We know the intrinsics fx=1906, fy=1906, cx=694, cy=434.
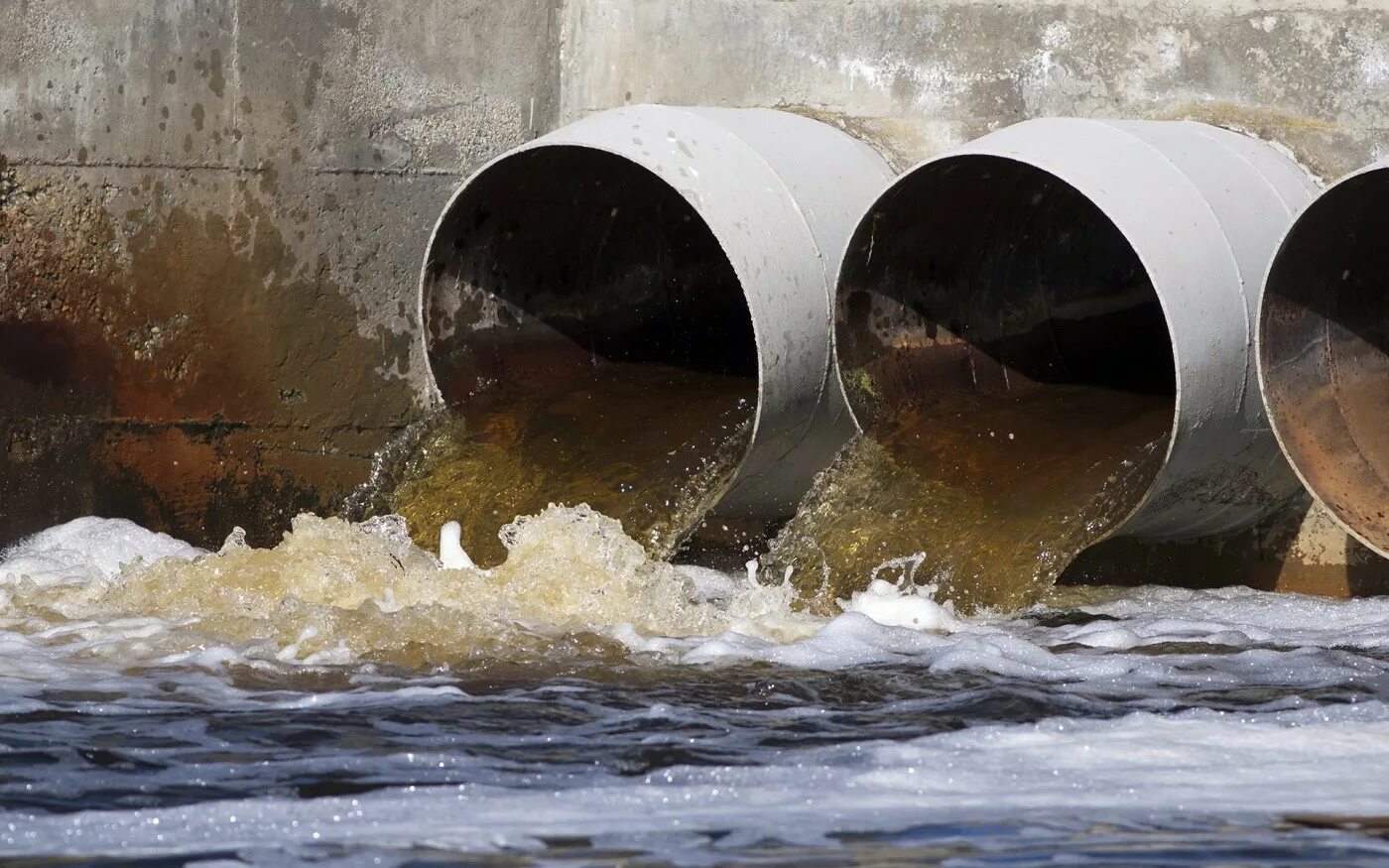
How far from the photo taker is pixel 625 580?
5531mm

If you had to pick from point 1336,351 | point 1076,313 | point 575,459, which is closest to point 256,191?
point 575,459

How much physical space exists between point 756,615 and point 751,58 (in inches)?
90.3

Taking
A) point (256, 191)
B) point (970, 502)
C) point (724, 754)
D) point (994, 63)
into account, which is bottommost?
point (724, 754)

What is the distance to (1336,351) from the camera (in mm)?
5641

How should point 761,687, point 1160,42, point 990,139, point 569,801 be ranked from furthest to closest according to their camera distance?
point 1160,42
point 990,139
point 761,687
point 569,801

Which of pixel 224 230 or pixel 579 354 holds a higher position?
pixel 224 230

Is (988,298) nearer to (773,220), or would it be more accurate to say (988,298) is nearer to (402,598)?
(773,220)

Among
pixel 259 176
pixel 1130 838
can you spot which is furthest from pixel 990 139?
pixel 1130 838

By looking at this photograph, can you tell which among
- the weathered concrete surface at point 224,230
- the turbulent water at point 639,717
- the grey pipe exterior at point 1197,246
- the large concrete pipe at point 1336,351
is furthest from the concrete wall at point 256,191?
the large concrete pipe at point 1336,351

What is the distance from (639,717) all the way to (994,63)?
3.16m

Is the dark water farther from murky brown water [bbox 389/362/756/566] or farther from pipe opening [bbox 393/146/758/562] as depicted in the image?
pipe opening [bbox 393/146/758/562]

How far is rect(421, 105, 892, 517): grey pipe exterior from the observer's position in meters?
5.80

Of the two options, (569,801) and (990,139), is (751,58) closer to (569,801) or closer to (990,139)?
(990,139)

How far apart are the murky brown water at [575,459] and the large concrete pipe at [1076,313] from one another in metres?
0.64
